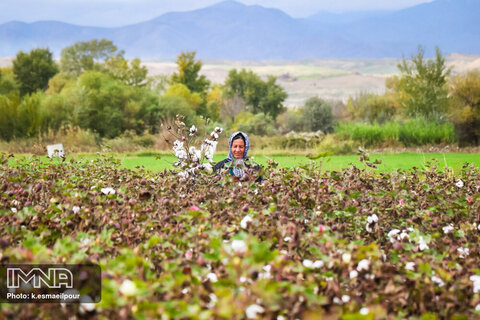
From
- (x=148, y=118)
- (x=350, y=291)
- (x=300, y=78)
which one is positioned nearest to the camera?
(x=350, y=291)

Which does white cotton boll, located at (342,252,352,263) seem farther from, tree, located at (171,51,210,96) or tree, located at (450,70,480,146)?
tree, located at (171,51,210,96)

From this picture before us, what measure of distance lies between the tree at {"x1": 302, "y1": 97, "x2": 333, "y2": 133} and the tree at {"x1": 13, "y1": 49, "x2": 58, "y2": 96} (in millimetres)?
24864

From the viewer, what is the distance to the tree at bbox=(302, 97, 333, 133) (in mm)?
22172

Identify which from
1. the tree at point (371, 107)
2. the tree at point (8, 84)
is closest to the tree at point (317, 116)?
the tree at point (371, 107)

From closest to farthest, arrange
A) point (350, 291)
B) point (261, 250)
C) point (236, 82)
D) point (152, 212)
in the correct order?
point (261, 250) < point (350, 291) < point (152, 212) < point (236, 82)

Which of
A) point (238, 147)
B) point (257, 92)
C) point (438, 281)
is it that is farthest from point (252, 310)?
point (257, 92)

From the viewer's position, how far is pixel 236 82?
47688mm

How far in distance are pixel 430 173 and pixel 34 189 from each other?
12.7 feet

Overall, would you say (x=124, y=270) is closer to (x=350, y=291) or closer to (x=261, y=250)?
(x=261, y=250)

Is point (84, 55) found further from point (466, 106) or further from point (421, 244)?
point (421, 244)

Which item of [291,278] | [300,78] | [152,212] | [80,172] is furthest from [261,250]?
[300,78]

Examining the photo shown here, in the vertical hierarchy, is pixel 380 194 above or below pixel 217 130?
below

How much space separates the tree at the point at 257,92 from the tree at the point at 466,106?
75.7 feet

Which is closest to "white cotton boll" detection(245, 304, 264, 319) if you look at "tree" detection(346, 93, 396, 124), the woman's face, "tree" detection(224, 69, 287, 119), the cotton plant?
the cotton plant
